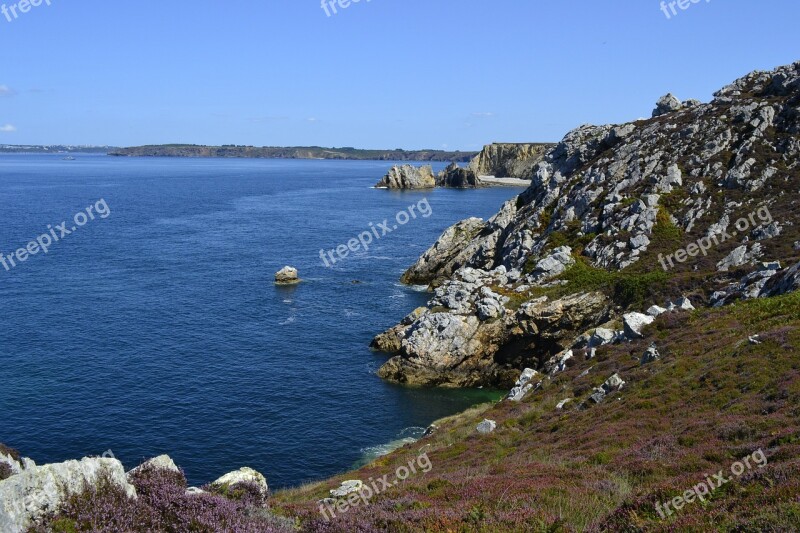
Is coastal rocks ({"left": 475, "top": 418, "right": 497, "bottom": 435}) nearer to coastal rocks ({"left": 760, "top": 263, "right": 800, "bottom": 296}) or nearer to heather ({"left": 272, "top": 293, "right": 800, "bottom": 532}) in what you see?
heather ({"left": 272, "top": 293, "right": 800, "bottom": 532})

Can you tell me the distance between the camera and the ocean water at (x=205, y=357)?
154 ft

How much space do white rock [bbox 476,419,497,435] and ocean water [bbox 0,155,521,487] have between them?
12.8 metres

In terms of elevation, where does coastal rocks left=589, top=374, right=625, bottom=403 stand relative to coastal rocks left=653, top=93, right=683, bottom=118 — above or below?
below

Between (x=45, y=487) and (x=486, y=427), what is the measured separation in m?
28.0

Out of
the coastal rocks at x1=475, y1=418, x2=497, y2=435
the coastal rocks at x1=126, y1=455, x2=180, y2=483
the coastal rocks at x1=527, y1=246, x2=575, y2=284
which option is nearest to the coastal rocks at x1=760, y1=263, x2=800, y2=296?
the coastal rocks at x1=475, y1=418, x2=497, y2=435

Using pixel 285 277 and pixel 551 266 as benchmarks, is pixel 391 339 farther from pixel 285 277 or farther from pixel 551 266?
pixel 285 277

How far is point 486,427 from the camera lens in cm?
3656

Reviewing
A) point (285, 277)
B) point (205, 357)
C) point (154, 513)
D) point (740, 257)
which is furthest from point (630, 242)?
point (154, 513)

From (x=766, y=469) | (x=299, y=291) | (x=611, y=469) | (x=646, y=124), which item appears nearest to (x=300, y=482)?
(x=611, y=469)

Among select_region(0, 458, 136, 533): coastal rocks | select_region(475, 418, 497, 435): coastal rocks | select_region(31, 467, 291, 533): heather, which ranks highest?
select_region(0, 458, 136, 533): coastal rocks

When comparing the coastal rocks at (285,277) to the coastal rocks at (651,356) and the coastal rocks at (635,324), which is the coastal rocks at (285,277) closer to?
the coastal rocks at (635,324)

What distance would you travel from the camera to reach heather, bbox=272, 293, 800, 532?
1329 cm

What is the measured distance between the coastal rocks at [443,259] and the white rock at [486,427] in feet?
196

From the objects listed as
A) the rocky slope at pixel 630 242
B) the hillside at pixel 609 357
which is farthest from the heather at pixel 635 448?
the rocky slope at pixel 630 242
